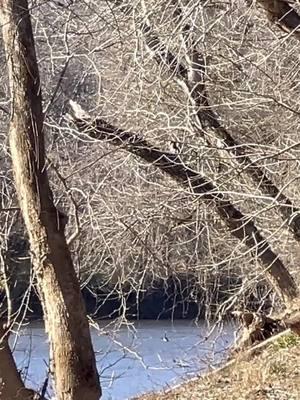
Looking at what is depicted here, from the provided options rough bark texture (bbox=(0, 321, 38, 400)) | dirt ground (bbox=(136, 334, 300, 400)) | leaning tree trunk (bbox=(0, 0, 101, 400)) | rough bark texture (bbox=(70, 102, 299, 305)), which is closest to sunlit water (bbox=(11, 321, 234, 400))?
dirt ground (bbox=(136, 334, 300, 400))

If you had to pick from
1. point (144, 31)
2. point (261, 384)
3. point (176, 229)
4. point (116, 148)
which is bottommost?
point (261, 384)

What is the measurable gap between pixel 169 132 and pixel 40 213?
2862 millimetres

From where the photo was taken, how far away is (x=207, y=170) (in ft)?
30.8

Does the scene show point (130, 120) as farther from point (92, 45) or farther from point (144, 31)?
point (144, 31)

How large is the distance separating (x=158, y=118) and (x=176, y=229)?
4.59 ft

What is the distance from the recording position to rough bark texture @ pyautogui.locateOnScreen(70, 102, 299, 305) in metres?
8.66

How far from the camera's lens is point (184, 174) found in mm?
9336

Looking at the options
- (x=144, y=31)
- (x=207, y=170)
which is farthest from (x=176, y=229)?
(x=144, y=31)

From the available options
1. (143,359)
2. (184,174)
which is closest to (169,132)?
(184,174)

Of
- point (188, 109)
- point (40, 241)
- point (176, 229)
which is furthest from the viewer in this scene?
point (176, 229)

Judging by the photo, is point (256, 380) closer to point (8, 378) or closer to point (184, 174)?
point (184, 174)

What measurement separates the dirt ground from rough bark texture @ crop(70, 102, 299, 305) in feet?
2.69

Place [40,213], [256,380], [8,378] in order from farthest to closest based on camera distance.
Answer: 1. [256,380]
2. [8,378]
3. [40,213]

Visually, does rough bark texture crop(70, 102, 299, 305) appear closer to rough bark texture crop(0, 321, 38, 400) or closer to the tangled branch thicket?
the tangled branch thicket
